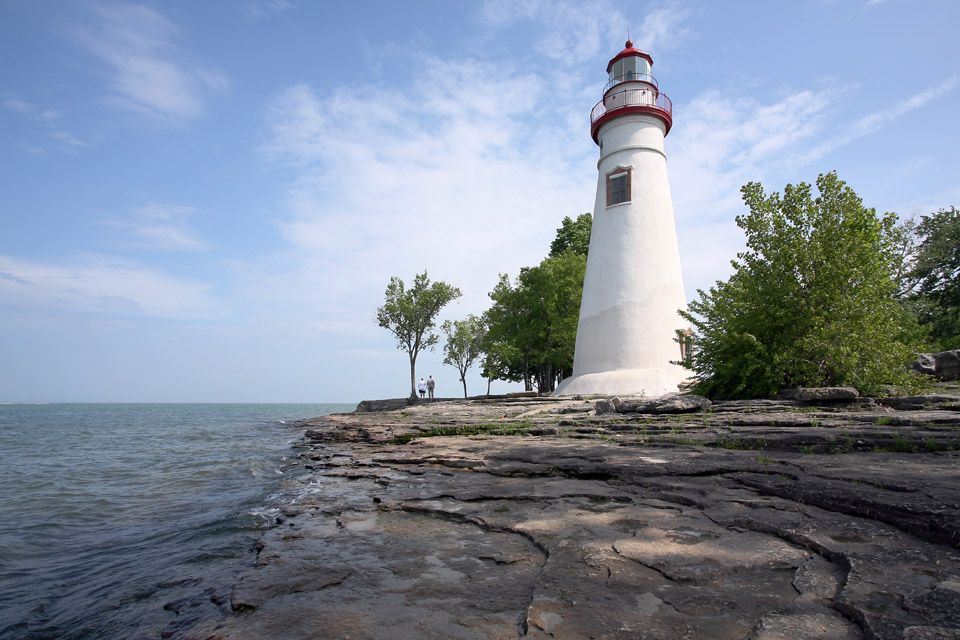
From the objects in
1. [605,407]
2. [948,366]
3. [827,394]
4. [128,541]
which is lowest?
[128,541]

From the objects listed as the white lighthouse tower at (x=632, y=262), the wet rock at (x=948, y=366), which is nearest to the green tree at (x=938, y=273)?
the wet rock at (x=948, y=366)

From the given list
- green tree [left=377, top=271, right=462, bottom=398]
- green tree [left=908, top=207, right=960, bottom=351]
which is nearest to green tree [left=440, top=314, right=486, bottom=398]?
green tree [left=377, top=271, right=462, bottom=398]

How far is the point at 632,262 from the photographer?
20.7 metres

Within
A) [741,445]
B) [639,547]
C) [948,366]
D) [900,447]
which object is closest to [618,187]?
[948,366]

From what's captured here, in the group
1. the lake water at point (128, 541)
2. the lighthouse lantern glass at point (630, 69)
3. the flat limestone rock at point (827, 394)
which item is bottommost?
the lake water at point (128, 541)

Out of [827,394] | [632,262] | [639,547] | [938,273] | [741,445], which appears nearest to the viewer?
[639,547]

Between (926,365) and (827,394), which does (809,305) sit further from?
(926,365)

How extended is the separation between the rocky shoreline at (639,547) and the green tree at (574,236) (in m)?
29.1

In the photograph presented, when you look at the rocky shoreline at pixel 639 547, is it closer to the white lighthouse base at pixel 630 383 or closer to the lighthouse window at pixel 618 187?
the white lighthouse base at pixel 630 383

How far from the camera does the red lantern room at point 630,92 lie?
71.9ft

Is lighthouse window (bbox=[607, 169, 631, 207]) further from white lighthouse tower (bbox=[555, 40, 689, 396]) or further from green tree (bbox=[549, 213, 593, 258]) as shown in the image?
green tree (bbox=[549, 213, 593, 258])

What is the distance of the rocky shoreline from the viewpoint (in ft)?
8.07

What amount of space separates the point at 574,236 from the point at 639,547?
3445 centimetres

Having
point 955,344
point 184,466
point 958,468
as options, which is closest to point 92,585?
point 958,468
